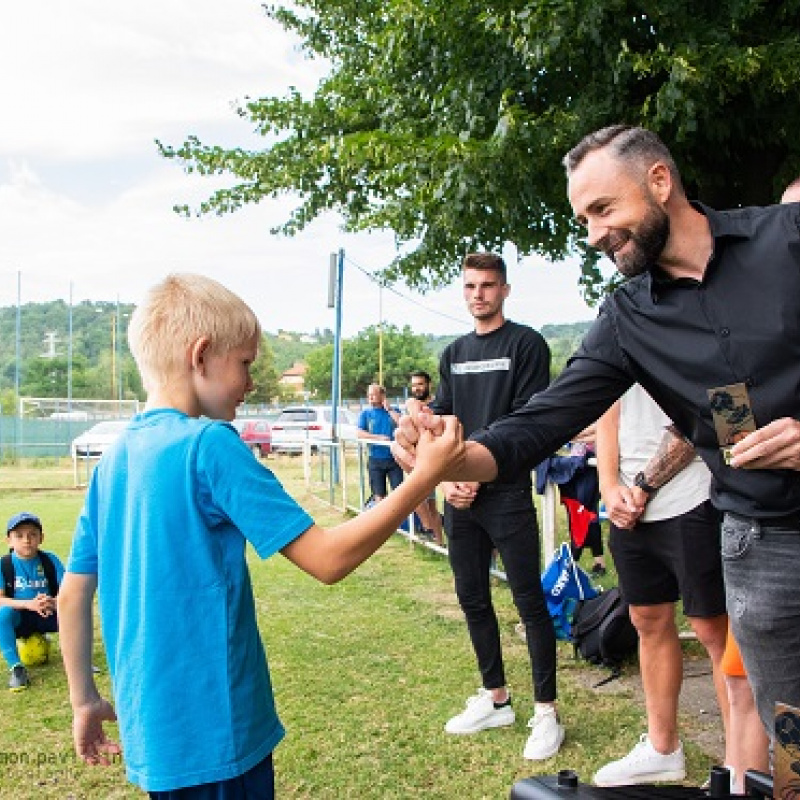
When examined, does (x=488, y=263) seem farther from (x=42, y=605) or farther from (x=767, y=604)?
(x=42, y=605)

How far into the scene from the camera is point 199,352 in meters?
1.99

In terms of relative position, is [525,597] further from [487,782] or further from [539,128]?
[539,128]

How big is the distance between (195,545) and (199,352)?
17.0 inches

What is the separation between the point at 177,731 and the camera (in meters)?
1.93

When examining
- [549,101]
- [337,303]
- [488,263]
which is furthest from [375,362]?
[488,263]

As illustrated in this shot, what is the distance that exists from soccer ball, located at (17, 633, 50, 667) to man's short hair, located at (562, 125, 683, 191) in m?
4.92

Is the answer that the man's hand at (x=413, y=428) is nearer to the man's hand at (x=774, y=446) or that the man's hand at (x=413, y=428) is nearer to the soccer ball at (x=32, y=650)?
the man's hand at (x=774, y=446)

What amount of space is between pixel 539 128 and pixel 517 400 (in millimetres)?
4712

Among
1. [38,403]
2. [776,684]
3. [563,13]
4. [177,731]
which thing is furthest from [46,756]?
[38,403]

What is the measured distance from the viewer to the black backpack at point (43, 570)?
5746 mm

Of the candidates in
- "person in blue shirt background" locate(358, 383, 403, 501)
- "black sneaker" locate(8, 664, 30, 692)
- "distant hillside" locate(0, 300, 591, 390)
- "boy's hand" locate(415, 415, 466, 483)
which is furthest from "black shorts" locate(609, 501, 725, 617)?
"distant hillside" locate(0, 300, 591, 390)

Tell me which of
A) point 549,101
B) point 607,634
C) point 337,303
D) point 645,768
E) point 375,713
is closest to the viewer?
point 645,768

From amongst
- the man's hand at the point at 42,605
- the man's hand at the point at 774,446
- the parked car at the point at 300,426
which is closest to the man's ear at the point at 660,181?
the man's hand at the point at 774,446

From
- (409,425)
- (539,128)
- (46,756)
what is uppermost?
(539,128)
